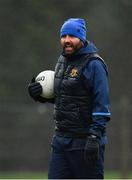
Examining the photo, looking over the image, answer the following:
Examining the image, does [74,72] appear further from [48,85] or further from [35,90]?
[35,90]

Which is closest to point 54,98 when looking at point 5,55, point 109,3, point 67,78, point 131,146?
point 67,78

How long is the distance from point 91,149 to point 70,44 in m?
0.88

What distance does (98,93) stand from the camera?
22.7 feet

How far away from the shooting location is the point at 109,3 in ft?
72.2

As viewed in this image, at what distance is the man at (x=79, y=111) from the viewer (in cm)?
691

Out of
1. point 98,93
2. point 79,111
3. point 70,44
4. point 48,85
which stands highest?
point 70,44

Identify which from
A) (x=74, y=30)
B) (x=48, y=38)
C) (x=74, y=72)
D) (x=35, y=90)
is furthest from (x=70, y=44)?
(x=48, y=38)

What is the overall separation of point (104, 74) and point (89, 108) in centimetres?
30

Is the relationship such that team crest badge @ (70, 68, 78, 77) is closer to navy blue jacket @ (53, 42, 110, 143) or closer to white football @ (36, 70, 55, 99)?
navy blue jacket @ (53, 42, 110, 143)

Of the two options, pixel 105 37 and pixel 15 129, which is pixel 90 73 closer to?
pixel 15 129

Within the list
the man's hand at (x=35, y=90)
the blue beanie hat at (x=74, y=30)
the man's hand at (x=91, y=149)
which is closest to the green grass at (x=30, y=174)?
the man's hand at (x=35, y=90)

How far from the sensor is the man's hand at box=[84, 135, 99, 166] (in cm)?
684

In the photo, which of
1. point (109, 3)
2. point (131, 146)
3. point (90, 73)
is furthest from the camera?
point (109, 3)

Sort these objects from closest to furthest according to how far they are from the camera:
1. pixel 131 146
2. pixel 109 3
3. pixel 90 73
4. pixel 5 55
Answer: pixel 90 73 → pixel 131 146 → pixel 5 55 → pixel 109 3
